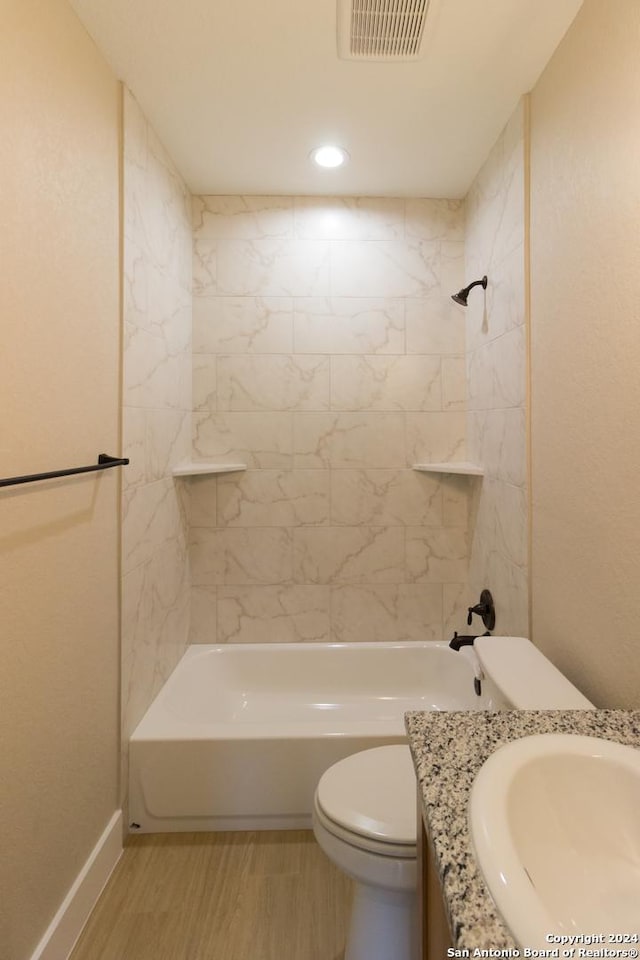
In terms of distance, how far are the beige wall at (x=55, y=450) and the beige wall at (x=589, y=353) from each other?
1376 millimetres

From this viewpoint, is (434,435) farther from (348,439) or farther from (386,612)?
(386,612)

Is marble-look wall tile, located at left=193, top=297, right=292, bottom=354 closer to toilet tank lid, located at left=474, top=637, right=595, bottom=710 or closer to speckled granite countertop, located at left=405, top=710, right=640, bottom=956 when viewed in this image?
toilet tank lid, located at left=474, top=637, right=595, bottom=710

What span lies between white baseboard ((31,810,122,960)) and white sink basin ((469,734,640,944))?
3.97ft

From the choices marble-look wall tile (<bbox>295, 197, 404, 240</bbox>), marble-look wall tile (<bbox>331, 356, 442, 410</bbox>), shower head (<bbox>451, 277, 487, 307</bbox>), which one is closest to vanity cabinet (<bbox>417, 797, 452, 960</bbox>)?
marble-look wall tile (<bbox>331, 356, 442, 410</bbox>)

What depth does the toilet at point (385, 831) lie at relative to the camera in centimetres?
107

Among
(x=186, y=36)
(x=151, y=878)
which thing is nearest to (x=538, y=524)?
(x=151, y=878)

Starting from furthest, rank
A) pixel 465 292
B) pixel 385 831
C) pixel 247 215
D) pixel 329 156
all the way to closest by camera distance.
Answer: pixel 247 215 → pixel 465 292 → pixel 329 156 → pixel 385 831

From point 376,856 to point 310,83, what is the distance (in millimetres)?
2249

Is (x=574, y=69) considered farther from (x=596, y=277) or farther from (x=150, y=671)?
(x=150, y=671)

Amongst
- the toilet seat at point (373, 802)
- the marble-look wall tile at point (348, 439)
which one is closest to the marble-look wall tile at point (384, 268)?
the marble-look wall tile at point (348, 439)

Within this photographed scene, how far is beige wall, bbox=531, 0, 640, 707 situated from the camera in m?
1.06

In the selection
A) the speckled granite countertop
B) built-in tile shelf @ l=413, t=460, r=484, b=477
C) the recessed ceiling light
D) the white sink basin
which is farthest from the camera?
built-in tile shelf @ l=413, t=460, r=484, b=477

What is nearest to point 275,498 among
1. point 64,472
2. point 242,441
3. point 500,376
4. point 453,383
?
point 242,441

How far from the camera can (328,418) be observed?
7.73 feet
